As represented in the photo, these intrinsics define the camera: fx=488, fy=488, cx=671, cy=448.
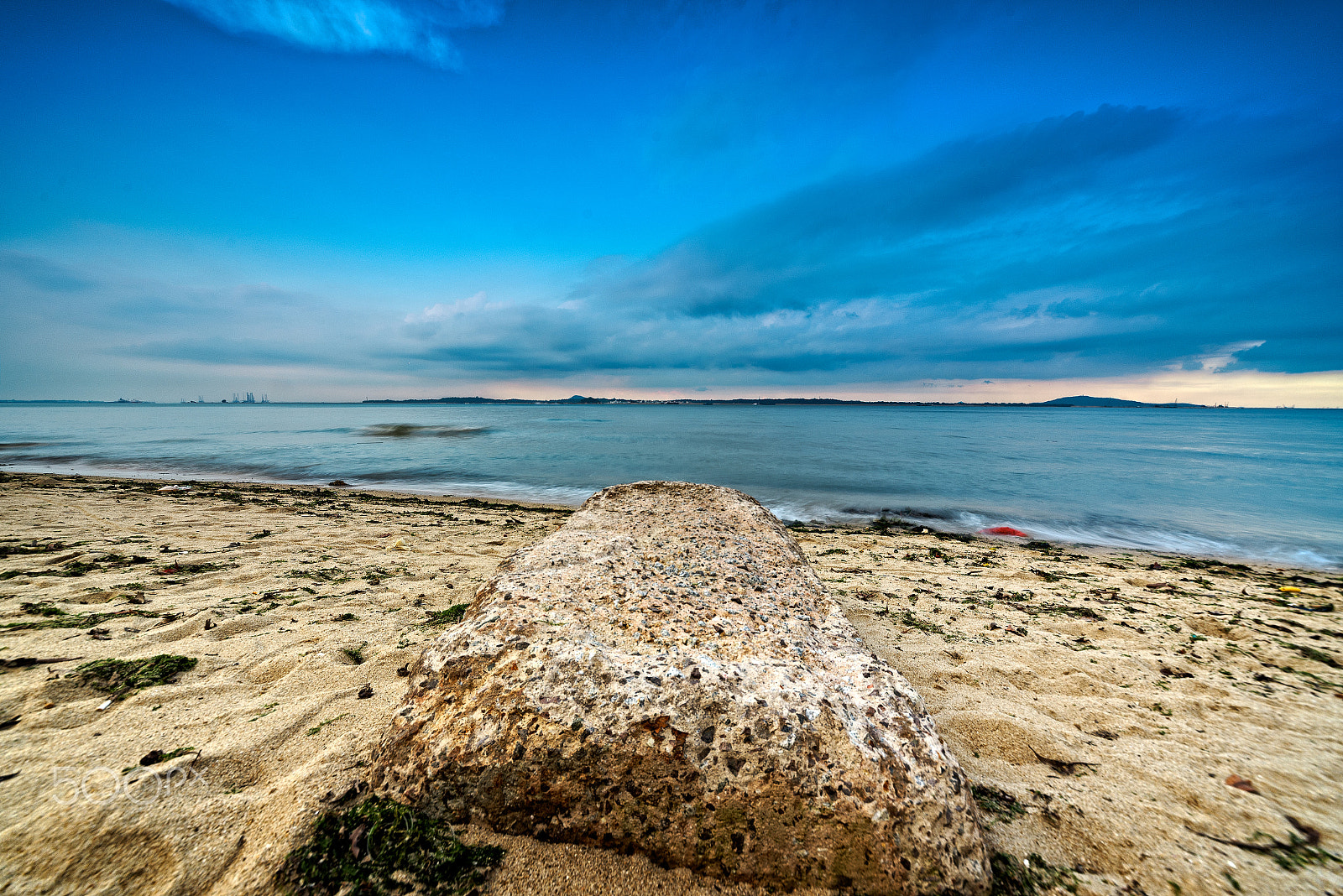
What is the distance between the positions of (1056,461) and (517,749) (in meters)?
28.6

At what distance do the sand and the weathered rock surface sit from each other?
0.12 meters

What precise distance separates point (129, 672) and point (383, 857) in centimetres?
219

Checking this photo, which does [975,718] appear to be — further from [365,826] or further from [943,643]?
[365,826]

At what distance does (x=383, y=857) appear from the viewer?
1.50m

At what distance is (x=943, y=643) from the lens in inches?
146

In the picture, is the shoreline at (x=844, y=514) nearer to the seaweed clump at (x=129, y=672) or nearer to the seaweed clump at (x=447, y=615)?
the seaweed clump at (x=447, y=615)

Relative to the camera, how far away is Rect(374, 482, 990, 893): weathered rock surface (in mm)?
1504

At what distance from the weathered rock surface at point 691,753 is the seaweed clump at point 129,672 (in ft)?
5.60

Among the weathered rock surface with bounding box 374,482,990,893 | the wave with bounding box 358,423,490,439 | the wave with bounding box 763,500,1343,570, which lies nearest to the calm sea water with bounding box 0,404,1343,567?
the wave with bounding box 763,500,1343,570

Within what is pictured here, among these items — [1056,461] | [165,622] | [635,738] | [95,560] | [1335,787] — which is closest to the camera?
[635,738]

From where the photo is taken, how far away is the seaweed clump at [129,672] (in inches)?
94.4

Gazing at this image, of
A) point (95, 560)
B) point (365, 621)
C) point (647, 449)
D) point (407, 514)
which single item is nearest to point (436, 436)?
point (647, 449)

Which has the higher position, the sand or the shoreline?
the sand

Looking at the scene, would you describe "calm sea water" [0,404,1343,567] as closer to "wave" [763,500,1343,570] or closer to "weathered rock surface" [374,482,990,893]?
"wave" [763,500,1343,570]
